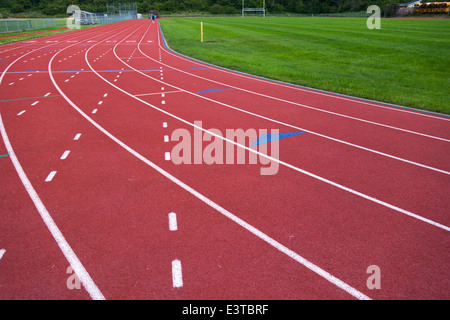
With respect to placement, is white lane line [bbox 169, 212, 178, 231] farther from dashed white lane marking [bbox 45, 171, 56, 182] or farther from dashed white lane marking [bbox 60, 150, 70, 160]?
dashed white lane marking [bbox 60, 150, 70, 160]

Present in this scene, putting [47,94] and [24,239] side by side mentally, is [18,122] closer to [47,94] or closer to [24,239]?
[47,94]

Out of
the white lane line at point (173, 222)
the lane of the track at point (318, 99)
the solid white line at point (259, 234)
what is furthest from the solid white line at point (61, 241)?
the lane of the track at point (318, 99)

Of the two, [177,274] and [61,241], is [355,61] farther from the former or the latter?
[61,241]

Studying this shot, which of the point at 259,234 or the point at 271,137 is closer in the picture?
the point at 259,234

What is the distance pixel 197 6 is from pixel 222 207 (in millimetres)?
132671

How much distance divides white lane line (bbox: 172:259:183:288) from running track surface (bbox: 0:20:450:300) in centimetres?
2

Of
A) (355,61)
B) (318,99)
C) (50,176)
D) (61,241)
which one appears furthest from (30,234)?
(355,61)

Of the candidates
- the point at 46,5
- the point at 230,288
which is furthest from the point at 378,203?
the point at 46,5

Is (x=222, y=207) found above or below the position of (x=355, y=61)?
below

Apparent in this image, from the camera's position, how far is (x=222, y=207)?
5.79 meters

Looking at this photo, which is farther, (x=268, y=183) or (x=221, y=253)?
(x=268, y=183)

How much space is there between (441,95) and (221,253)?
486 inches

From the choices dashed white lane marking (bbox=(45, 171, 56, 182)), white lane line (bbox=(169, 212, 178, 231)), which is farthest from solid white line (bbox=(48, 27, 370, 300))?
dashed white lane marking (bbox=(45, 171, 56, 182))

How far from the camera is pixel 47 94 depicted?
526 inches
